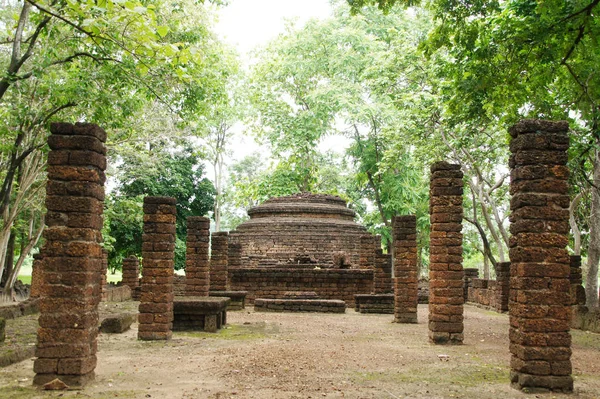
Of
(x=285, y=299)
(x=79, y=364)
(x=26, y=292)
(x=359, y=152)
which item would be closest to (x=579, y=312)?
(x=285, y=299)

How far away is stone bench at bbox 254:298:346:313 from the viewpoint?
1505cm

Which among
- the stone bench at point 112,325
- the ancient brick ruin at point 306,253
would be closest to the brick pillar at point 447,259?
the stone bench at point 112,325

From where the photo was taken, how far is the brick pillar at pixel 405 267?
12.0 metres

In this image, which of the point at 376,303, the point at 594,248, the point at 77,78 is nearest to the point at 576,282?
the point at 594,248

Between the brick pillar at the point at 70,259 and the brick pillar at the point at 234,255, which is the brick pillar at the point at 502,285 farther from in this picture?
the brick pillar at the point at 70,259

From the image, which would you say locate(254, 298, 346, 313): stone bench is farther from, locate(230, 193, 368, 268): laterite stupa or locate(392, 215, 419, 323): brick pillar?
locate(230, 193, 368, 268): laterite stupa

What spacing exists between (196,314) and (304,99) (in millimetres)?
21354

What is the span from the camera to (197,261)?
12.6 metres

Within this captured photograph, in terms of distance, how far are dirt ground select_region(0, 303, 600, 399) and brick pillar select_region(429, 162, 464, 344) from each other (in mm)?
321

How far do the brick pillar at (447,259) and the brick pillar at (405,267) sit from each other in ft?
8.93

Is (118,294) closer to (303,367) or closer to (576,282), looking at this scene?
(303,367)

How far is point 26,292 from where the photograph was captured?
18.1 metres

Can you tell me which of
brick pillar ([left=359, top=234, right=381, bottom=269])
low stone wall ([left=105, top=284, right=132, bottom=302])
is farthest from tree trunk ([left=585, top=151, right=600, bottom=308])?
low stone wall ([left=105, top=284, right=132, bottom=302])

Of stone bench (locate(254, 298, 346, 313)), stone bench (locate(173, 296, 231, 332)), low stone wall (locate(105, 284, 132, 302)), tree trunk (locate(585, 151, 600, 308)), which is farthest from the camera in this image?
low stone wall (locate(105, 284, 132, 302))
